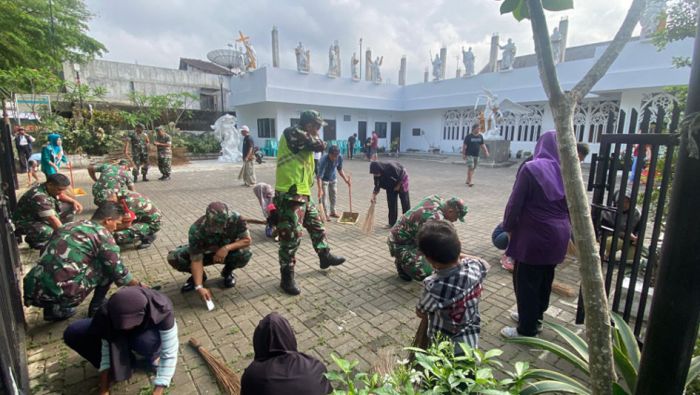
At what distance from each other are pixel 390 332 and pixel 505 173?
13.1m

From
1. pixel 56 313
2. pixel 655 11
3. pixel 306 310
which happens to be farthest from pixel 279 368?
pixel 655 11

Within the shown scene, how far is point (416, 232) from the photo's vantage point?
12.3ft

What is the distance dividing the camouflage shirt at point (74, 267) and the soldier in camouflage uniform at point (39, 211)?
6.62ft

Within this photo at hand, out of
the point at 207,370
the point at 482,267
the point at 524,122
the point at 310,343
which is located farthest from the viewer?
the point at 524,122

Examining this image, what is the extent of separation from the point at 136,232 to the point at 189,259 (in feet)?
6.29

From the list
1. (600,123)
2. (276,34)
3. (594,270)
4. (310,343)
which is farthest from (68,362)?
(276,34)

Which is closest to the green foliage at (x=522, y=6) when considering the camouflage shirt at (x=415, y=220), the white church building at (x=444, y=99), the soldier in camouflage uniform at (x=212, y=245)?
the camouflage shirt at (x=415, y=220)

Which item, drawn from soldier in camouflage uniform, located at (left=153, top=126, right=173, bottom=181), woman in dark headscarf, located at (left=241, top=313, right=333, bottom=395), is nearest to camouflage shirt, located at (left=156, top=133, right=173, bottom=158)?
soldier in camouflage uniform, located at (left=153, top=126, right=173, bottom=181)

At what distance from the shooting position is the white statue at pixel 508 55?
61.9 ft

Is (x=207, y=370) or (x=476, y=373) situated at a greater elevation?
(x=476, y=373)

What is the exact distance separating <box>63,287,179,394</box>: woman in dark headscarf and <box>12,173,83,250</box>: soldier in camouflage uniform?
2929mm

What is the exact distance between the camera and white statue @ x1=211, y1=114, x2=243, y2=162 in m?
17.9

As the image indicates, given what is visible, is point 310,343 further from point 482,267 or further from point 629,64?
point 629,64

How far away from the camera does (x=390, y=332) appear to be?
2.93 meters
